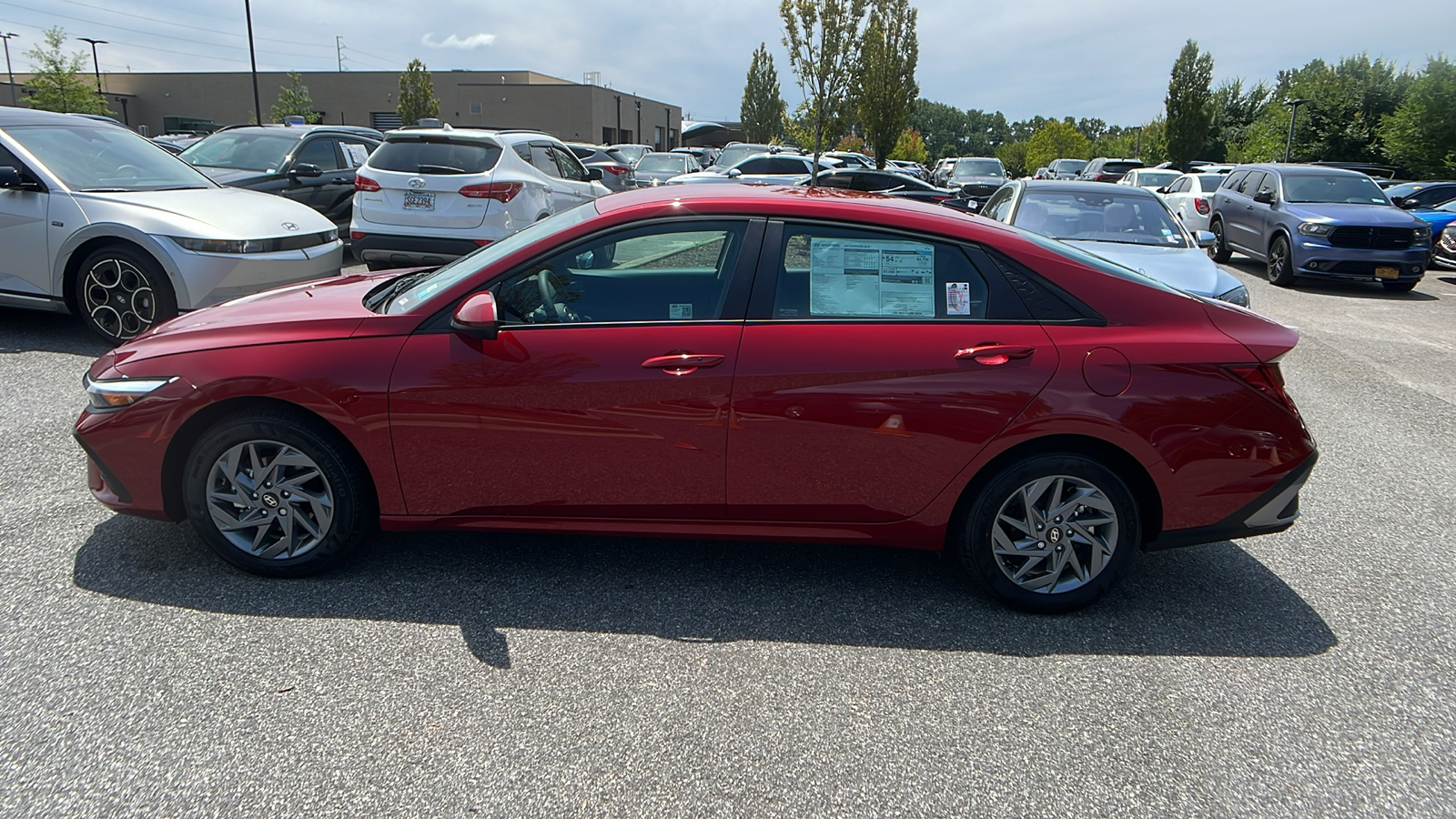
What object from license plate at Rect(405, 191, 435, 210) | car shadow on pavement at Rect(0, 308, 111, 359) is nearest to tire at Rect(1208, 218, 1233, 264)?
license plate at Rect(405, 191, 435, 210)

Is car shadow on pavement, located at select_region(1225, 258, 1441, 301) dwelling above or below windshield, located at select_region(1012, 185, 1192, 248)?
below

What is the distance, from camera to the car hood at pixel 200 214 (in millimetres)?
6848

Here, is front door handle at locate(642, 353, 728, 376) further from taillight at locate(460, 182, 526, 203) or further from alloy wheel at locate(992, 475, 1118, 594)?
taillight at locate(460, 182, 526, 203)

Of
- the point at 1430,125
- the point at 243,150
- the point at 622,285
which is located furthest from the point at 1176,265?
the point at 1430,125

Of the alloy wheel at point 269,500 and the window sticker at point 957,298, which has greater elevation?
the window sticker at point 957,298

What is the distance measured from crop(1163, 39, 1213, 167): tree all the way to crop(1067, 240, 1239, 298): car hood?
36.4 m

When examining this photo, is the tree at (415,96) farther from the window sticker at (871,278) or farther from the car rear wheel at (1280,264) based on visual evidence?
the window sticker at (871,278)

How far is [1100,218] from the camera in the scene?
868 centimetres

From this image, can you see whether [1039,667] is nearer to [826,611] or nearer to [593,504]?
[826,611]

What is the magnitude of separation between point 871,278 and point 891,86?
2977 centimetres

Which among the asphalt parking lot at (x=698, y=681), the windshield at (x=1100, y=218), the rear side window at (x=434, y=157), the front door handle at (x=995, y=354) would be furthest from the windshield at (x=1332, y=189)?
the front door handle at (x=995, y=354)

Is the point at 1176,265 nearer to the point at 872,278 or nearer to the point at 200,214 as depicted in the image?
the point at 872,278

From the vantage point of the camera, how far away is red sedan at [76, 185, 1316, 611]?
3.39 meters

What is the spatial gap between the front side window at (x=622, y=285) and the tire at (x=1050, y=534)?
1.27m
